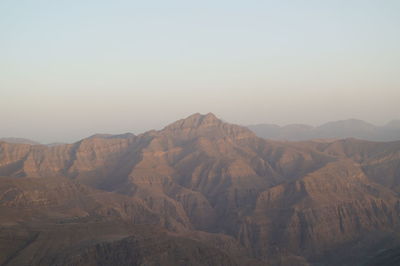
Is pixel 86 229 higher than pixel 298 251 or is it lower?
higher

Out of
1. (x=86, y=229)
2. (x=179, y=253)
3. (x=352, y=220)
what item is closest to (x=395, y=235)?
(x=352, y=220)

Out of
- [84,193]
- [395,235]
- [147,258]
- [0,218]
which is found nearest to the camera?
[147,258]

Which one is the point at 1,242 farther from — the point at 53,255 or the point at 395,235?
the point at 395,235

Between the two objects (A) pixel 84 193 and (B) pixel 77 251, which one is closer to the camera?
(B) pixel 77 251

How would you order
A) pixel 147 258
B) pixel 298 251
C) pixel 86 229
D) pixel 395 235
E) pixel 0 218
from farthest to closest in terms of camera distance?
pixel 298 251 → pixel 395 235 → pixel 0 218 → pixel 86 229 → pixel 147 258

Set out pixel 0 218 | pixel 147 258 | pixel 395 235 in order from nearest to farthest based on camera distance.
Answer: pixel 147 258 < pixel 0 218 < pixel 395 235

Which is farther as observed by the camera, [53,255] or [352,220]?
[352,220]

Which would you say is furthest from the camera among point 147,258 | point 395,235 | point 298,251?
point 298,251

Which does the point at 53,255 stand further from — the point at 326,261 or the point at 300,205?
the point at 300,205

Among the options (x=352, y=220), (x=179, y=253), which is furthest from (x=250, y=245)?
(x=179, y=253)
